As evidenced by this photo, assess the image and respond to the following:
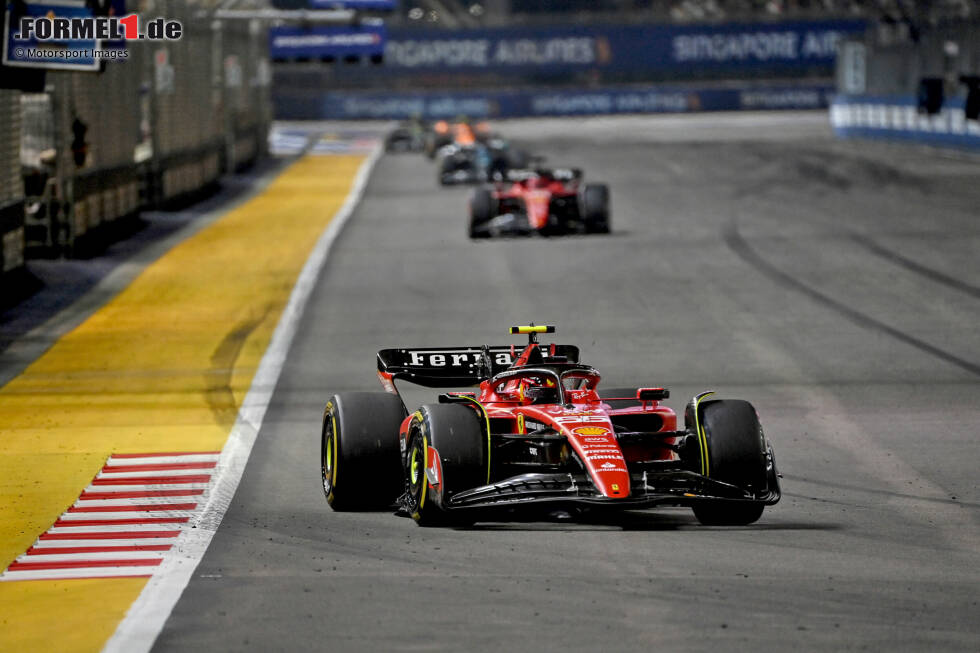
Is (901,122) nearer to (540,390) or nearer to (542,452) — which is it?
(540,390)

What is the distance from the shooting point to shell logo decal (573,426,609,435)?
34.6ft

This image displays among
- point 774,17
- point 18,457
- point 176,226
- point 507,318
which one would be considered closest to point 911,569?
point 18,457

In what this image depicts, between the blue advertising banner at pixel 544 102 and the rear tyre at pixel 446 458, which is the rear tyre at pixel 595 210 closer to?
the rear tyre at pixel 446 458

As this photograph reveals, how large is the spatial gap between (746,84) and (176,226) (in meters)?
58.3

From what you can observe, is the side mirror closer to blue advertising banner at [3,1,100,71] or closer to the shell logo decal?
the shell logo decal

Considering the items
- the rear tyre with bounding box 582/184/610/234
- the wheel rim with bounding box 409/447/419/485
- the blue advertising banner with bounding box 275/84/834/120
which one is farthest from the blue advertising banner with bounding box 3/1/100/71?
the blue advertising banner with bounding box 275/84/834/120

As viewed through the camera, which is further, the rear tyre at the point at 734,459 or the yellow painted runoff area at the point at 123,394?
the rear tyre at the point at 734,459

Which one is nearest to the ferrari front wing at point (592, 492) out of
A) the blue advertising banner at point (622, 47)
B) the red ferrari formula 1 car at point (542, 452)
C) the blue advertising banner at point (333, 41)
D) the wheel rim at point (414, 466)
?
the red ferrari formula 1 car at point (542, 452)

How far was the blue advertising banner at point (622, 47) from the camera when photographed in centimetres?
8650

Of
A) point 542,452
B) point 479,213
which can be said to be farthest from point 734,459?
point 479,213

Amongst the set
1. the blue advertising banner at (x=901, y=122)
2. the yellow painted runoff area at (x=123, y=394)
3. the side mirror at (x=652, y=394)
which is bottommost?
the yellow painted runoff area at (x=123, y=394)

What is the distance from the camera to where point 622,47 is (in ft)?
287

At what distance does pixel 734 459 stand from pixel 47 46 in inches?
434

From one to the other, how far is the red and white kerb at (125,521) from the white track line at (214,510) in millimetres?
97
